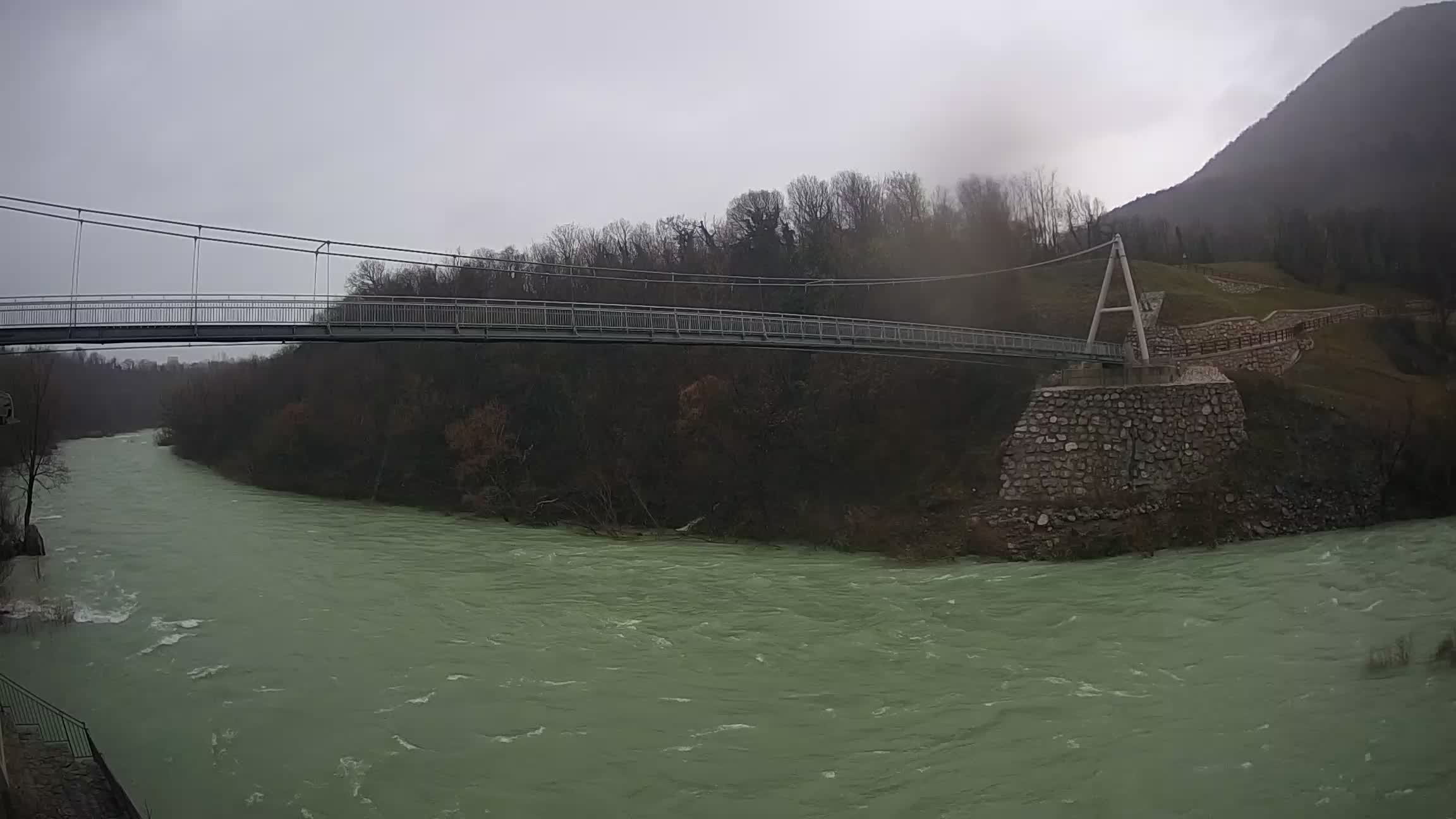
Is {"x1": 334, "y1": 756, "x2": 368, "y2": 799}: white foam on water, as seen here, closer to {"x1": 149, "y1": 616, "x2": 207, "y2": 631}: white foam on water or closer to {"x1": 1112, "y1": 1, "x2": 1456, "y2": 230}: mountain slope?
{"x1": 149, "y1": 616, "x2": 207, "y2": 631}: white foam on water

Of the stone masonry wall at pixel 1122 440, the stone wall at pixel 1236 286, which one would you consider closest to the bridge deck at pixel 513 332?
the stone masonry wall at pixel 1122 440

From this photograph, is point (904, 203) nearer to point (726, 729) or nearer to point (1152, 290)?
point (1152, 290)

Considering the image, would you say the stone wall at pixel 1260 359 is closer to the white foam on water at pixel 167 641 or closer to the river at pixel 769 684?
the river at pixel 769 684

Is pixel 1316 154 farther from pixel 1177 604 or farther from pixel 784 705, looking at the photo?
pixel 784 705

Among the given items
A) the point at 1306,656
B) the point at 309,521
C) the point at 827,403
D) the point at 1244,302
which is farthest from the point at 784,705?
the point at 1244,302

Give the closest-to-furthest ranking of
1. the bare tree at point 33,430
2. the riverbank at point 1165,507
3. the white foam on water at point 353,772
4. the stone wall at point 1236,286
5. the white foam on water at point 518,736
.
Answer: the white foam on water at point 353,772 < the white foam on water at point 518,736 < the riverbank at point 1165,507 < the bare tree at point 33,430 < the stone wall at point 1236,286

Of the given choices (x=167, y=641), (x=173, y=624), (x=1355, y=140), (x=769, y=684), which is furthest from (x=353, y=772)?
(x=1355, y=140)

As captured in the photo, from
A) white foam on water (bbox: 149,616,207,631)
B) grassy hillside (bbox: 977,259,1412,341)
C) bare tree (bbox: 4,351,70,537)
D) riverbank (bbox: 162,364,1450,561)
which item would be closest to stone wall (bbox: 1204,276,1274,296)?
→ grassy hillside (bbox: 977,259,1412,341)
